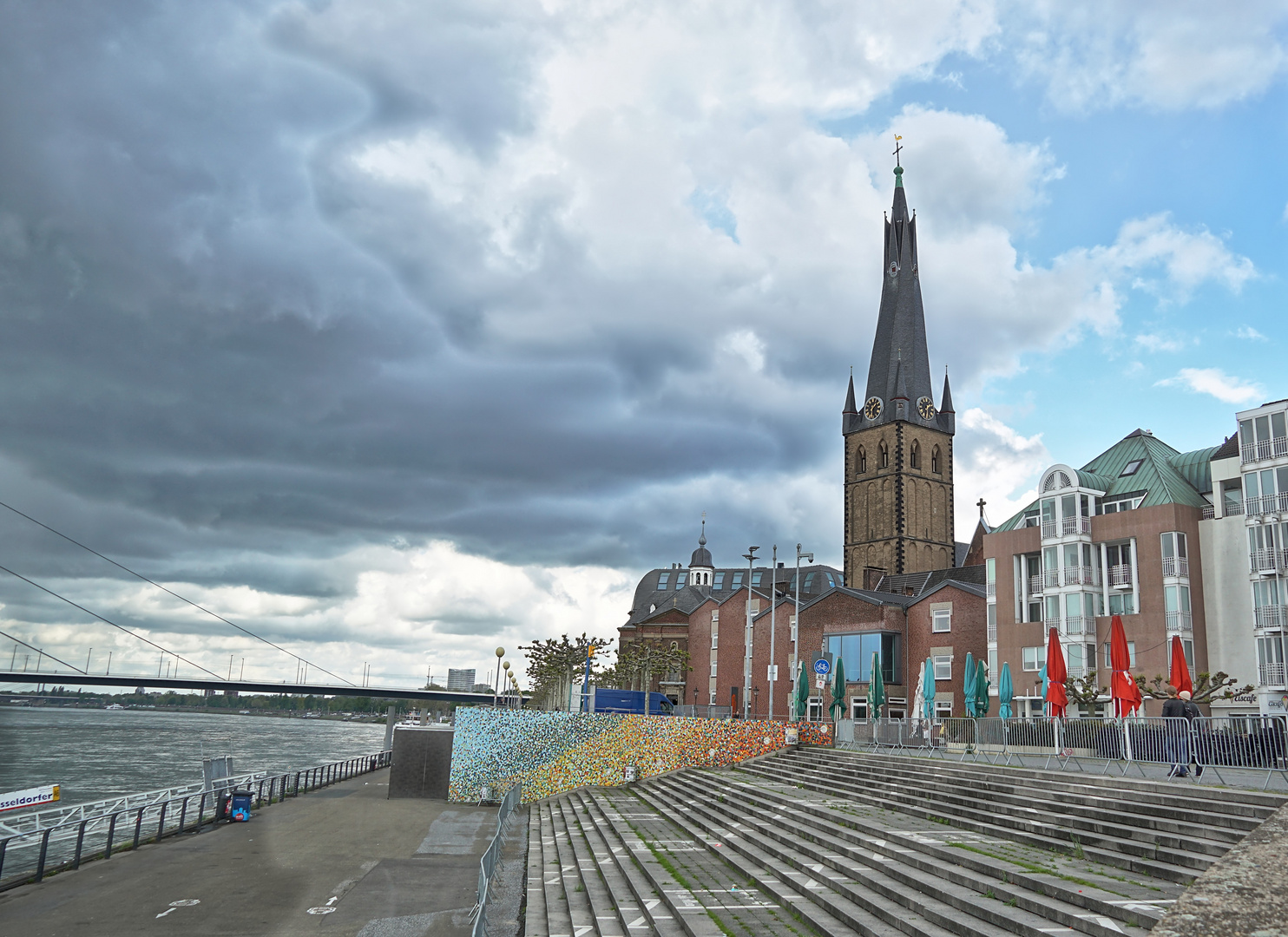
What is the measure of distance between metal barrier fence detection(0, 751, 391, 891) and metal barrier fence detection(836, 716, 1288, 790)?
2128cm

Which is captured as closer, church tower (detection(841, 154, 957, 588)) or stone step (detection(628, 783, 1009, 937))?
stone step (detection(628, 783, 1009, 937))

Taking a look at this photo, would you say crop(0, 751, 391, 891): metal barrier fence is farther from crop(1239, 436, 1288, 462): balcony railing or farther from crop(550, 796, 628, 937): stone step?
crop(1239, 436, 1288, 462): balcony railing

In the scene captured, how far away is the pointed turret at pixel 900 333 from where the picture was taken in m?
92.8

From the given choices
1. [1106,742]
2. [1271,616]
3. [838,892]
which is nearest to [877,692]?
[1106,742]

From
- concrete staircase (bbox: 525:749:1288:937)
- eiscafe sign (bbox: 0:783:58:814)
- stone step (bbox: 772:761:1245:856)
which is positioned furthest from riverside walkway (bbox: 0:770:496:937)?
stone step (bbox: 772:761:1245:856)

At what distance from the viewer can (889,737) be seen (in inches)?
1164

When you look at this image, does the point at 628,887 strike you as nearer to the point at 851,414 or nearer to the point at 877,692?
the point at 877,692

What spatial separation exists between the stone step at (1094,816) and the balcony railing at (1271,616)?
24705mm

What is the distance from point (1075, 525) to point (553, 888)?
3468 centimetres

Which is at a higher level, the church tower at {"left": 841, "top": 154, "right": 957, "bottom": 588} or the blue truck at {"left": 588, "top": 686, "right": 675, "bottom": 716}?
the church tower at {"left": 841, "top": 154, "right": 957, "bottom": 588}

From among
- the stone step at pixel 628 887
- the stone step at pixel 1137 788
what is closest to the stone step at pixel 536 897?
the stone step at pixel 628 887

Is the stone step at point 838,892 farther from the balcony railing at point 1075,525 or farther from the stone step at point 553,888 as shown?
the balcony railing at point 1075,525

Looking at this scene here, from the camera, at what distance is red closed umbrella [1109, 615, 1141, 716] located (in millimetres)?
20438

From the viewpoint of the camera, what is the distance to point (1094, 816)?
14.5 metres
